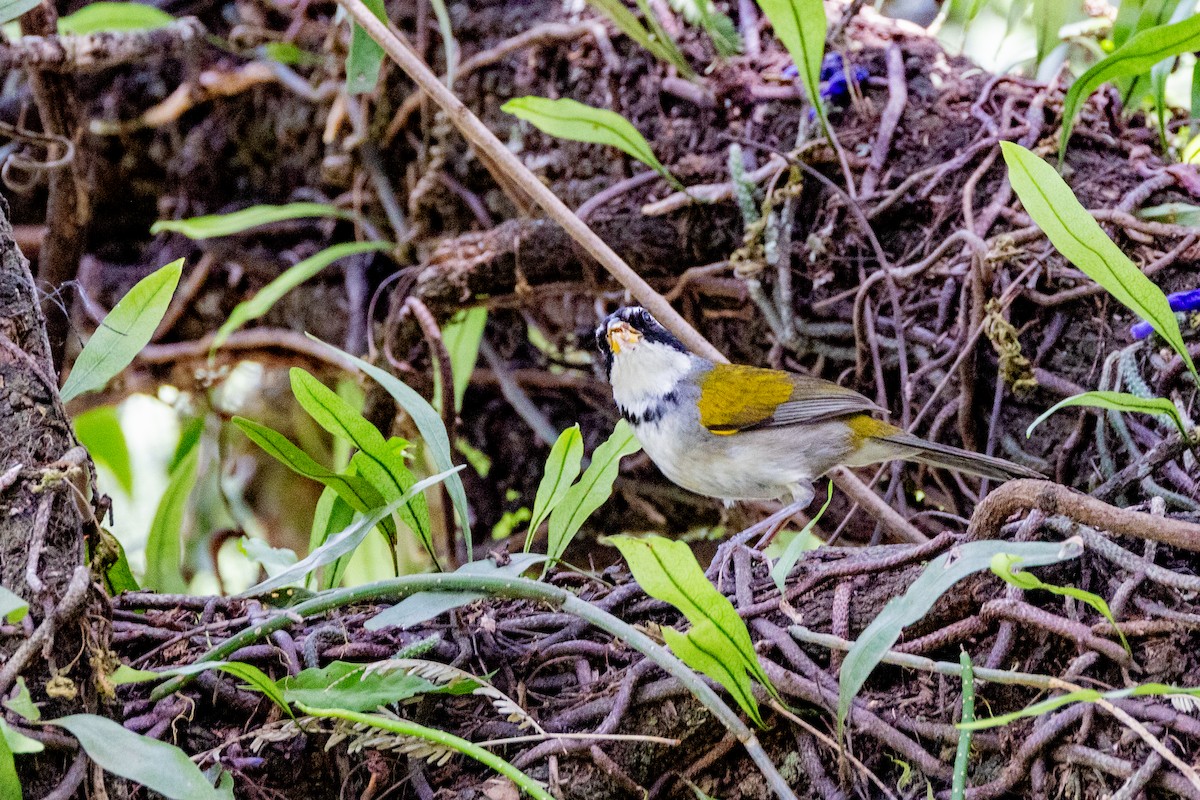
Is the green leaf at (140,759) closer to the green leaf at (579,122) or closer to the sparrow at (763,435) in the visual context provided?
the sparrow at (763,435)

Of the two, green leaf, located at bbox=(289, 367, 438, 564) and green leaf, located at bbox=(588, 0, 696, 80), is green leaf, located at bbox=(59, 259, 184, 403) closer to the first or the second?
green leaf, located at bbox=(289, 367, 438, 564)

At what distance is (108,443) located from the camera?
4.24 meters

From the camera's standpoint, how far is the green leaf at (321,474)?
2039 mm

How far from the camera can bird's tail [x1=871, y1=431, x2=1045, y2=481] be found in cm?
248

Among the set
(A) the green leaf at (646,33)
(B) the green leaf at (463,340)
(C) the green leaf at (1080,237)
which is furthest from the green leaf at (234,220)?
(C) the green leaf at (1080,237)

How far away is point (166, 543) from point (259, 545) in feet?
3.29

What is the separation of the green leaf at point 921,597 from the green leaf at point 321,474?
1004 millimetres

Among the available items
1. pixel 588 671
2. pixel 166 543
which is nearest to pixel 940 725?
pixel 588 671

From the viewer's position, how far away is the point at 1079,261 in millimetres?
1881

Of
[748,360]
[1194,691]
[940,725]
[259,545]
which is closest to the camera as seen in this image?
[1194,691]

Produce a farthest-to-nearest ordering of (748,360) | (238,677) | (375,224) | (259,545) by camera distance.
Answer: (375,224) → (748,360) → (259,545) → (238,677)

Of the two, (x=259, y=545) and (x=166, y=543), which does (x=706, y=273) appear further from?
(x=166, y=543)

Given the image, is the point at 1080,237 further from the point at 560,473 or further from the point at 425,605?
the point at 425,605

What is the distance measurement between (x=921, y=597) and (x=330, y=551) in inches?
38.5
